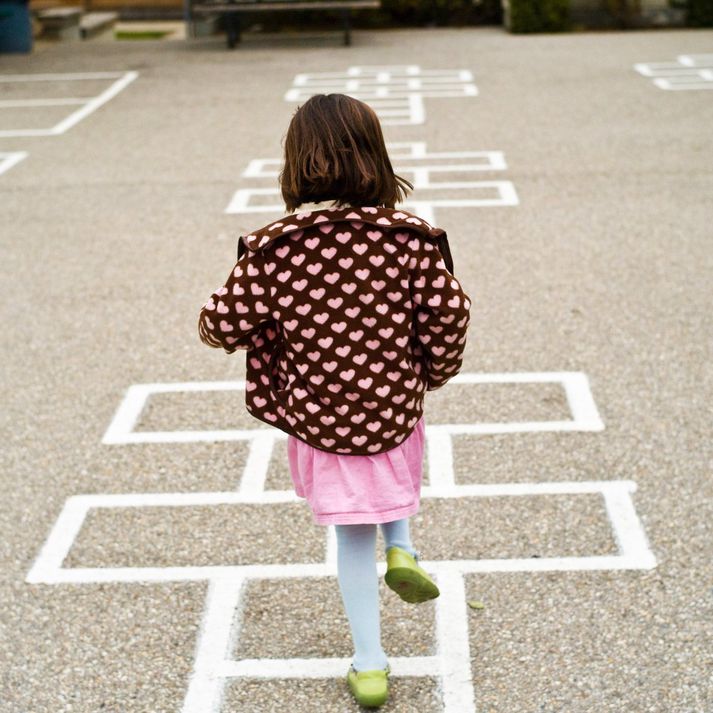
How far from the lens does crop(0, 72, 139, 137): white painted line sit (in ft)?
34.7

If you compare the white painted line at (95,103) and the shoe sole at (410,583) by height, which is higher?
A: the shoe sole at (410,583)

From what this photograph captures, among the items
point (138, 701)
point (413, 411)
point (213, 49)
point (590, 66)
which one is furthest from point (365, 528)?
point (213, 49)

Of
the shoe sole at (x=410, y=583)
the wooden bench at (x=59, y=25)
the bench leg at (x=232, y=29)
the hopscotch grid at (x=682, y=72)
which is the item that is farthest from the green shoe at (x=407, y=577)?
the wooden bench at (x=59, y=25)

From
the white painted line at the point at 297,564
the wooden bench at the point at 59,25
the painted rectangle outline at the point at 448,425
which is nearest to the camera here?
the white painted line at the point at 297,564

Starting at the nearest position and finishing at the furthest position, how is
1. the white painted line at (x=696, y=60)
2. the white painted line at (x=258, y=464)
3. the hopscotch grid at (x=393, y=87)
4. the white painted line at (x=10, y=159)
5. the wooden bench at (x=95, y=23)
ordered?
1. the white painted line at (x=258, y=464)
2. the white painted line at (x=10, y=159)
3. the hopscotch grid at (x=393, y=87)
4. the white painted line at (x=696, y=60)
5. the wooden bench at (x=95, y=23)

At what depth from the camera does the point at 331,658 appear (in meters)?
3.02

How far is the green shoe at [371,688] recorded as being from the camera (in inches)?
108

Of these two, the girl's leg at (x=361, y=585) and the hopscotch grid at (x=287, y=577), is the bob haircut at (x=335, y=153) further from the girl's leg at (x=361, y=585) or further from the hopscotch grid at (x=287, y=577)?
the hopscotch grid at (x=287, y=577)

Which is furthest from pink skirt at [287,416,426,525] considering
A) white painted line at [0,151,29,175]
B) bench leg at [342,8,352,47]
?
bench leg at [342,8,352,47]

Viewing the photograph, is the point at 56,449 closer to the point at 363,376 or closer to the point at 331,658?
the point at 331,658

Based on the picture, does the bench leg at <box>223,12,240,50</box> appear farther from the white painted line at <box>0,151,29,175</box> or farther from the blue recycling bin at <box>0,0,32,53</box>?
the white painted line at <box>0,151,29,175</box>

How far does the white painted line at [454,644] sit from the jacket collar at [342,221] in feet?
3.90

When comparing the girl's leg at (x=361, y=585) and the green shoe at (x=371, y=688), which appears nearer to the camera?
the girl's leg at (x=361, y=585)

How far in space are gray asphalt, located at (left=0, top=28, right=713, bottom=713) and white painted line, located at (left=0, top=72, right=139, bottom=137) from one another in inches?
19.0
